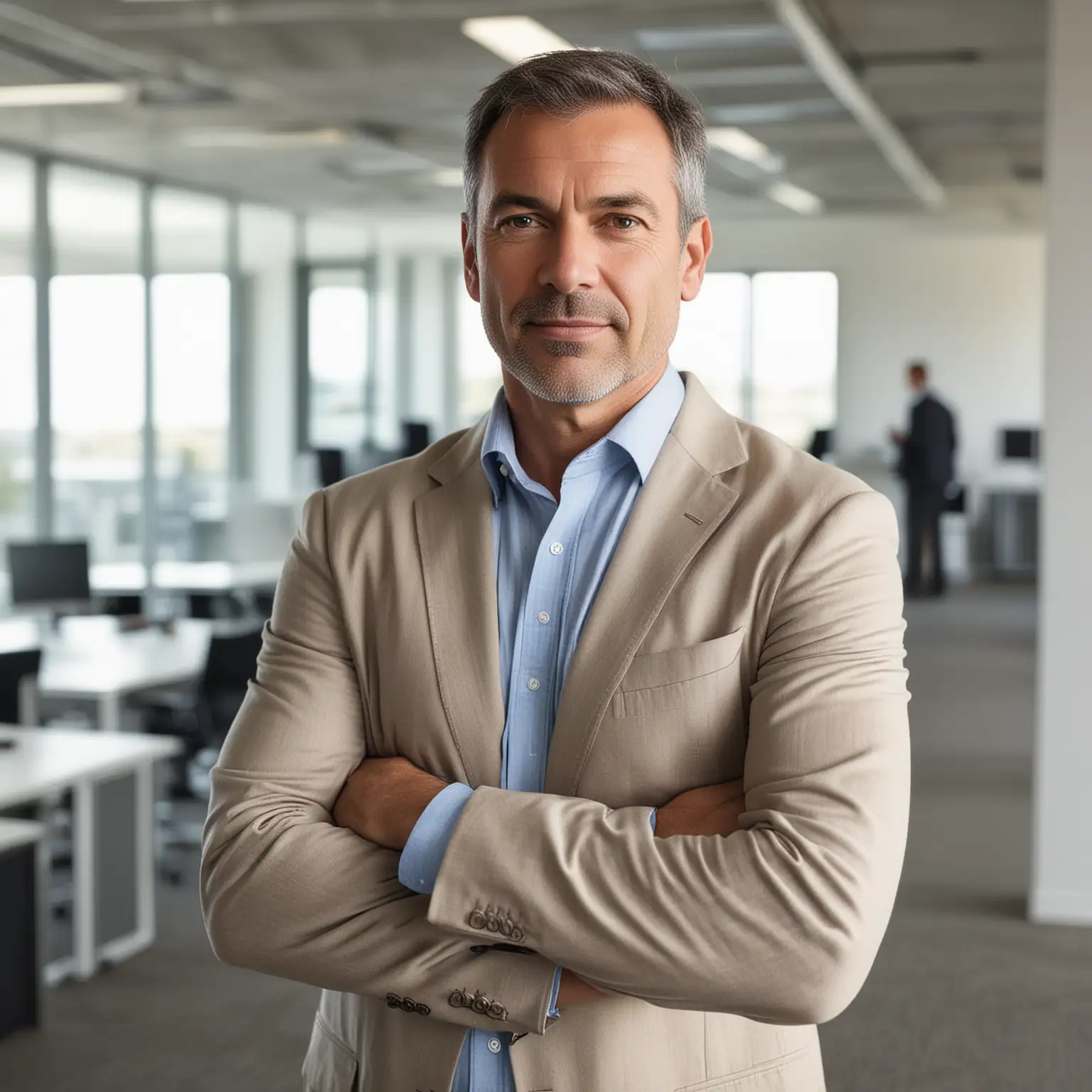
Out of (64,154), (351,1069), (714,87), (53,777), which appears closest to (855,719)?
(351,1069)

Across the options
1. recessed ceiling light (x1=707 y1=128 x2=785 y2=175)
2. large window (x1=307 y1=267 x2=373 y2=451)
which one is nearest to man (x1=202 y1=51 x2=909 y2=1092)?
recessed ceiling light (x1=707 y1=128 x2=785 y2=175)

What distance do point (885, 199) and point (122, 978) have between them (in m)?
11.5

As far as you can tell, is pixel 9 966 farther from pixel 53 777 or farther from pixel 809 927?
pixel 809 927

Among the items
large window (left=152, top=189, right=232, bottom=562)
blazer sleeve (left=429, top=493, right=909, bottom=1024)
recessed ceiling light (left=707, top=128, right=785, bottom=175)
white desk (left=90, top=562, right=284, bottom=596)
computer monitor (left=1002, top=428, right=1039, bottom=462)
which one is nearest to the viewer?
blazer sleeve (left=429, top=493, right=909, bottom=1024)

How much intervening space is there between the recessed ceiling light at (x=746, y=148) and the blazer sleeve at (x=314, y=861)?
8.41m

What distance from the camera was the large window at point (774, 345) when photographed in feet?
55.8

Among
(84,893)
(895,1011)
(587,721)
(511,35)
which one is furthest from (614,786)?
(511,35)

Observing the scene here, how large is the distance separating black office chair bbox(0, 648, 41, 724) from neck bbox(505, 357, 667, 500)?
4.16m

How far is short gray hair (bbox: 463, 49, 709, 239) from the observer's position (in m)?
1.41

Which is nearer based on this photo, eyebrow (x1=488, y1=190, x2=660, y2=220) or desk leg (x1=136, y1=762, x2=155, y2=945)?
eyebrow (x1=488, y1=190, x2=660, y2=220)

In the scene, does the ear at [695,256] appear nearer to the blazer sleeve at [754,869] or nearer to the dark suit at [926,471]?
the blazer sleeve at [754,869]

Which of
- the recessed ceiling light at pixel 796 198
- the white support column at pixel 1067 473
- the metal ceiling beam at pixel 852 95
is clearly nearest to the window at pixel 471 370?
the recessed ceiling light at pixel 796 198

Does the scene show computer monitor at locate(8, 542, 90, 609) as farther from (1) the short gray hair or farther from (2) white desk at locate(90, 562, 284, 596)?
(1) the short gray hair

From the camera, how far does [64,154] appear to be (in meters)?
9.93
